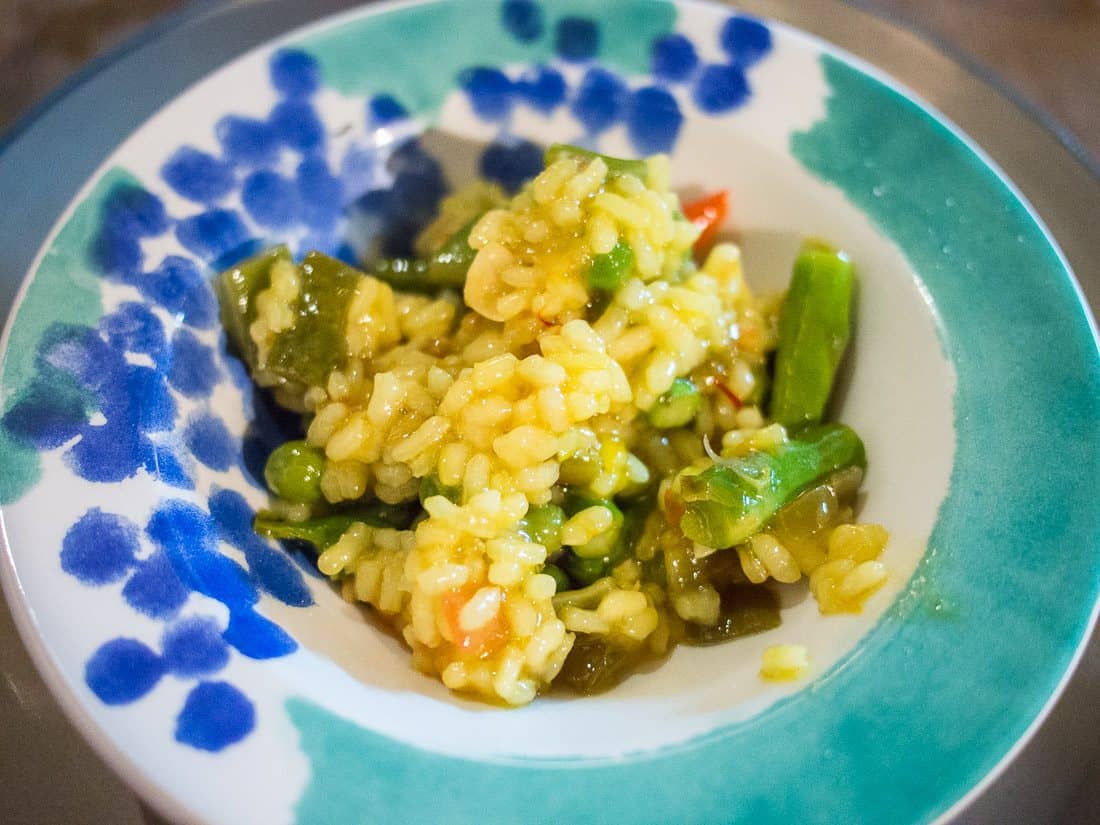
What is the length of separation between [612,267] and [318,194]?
89 centimetres

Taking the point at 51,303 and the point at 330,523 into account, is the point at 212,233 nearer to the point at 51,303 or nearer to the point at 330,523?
the point at 51,303

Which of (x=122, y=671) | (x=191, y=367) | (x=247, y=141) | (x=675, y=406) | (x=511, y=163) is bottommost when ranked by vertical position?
(x=122, y=671)

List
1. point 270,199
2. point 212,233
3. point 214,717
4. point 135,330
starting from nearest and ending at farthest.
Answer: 1. point 214,717
2. point 135,330
3. point 212,233
4. point 270,199

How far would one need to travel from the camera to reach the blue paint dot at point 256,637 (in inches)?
62.9

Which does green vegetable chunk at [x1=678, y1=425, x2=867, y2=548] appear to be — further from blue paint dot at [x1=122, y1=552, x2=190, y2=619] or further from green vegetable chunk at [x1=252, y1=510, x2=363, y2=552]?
blue paint dot at [x1=122, y1=552, x2=190, y2=619]

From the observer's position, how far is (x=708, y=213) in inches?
97.3

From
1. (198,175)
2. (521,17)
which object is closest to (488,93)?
(521,17)

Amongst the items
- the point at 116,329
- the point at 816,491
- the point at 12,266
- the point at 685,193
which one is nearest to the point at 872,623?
the point at 816,491

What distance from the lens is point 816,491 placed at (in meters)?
1.99

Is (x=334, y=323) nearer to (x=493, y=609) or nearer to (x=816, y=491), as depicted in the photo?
(x=493, y=609)

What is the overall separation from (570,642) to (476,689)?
0.22 metres

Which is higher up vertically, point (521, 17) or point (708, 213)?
point (521, 17)

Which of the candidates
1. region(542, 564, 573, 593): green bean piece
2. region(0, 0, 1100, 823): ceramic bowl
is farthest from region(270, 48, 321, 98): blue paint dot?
region(542, 564, 573, 593): green bean piece

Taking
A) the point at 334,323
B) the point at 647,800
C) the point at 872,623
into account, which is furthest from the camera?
the point at 334,323
